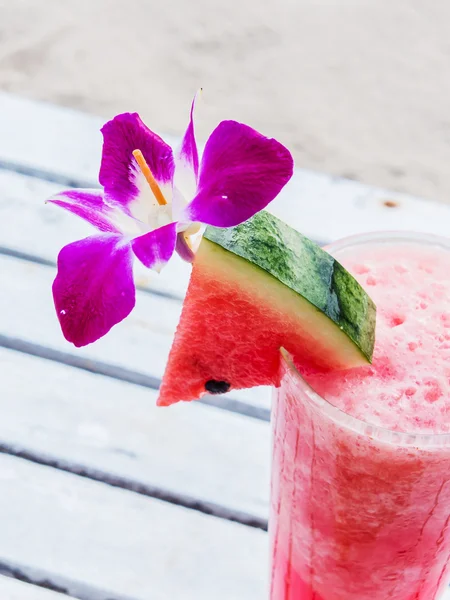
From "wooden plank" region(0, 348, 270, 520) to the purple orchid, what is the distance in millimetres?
375

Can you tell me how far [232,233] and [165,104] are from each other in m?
1.72

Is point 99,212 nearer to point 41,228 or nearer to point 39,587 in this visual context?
point 39,587

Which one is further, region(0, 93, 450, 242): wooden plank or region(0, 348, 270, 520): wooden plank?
region(0, 93, 450, 242): wooden plank

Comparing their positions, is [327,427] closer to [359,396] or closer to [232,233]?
[359,396]

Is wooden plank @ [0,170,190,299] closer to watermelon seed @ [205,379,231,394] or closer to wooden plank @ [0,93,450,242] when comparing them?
wooden plank @ [0,93,450,242]

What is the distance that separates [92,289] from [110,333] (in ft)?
1.54

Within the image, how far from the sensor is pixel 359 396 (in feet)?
1.94

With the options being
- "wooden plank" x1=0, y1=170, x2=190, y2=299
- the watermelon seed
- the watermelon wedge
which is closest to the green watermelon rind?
the watermelon wedge

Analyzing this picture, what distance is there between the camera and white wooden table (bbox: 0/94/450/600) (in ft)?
2.78

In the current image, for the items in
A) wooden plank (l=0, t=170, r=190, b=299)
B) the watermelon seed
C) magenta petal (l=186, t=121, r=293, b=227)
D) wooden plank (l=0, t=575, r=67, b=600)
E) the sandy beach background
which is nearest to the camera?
magenta petal (l=186, t=121, r=293, b=227)

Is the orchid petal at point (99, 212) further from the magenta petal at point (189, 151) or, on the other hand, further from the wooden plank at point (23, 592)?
the wooden plank at point (23, 592)

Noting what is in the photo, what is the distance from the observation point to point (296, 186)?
3.91 ft

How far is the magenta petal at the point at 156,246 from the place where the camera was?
0.54 metres

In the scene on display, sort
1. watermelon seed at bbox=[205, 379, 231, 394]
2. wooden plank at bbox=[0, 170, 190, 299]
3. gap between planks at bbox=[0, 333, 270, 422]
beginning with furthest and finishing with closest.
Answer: wooden plank at bbox=[0, 170, 190, 299] → gap between planks at bbox=[0, 333, 270, 422] → watermelon seed at bbox=[205, 379, 231, 394]
